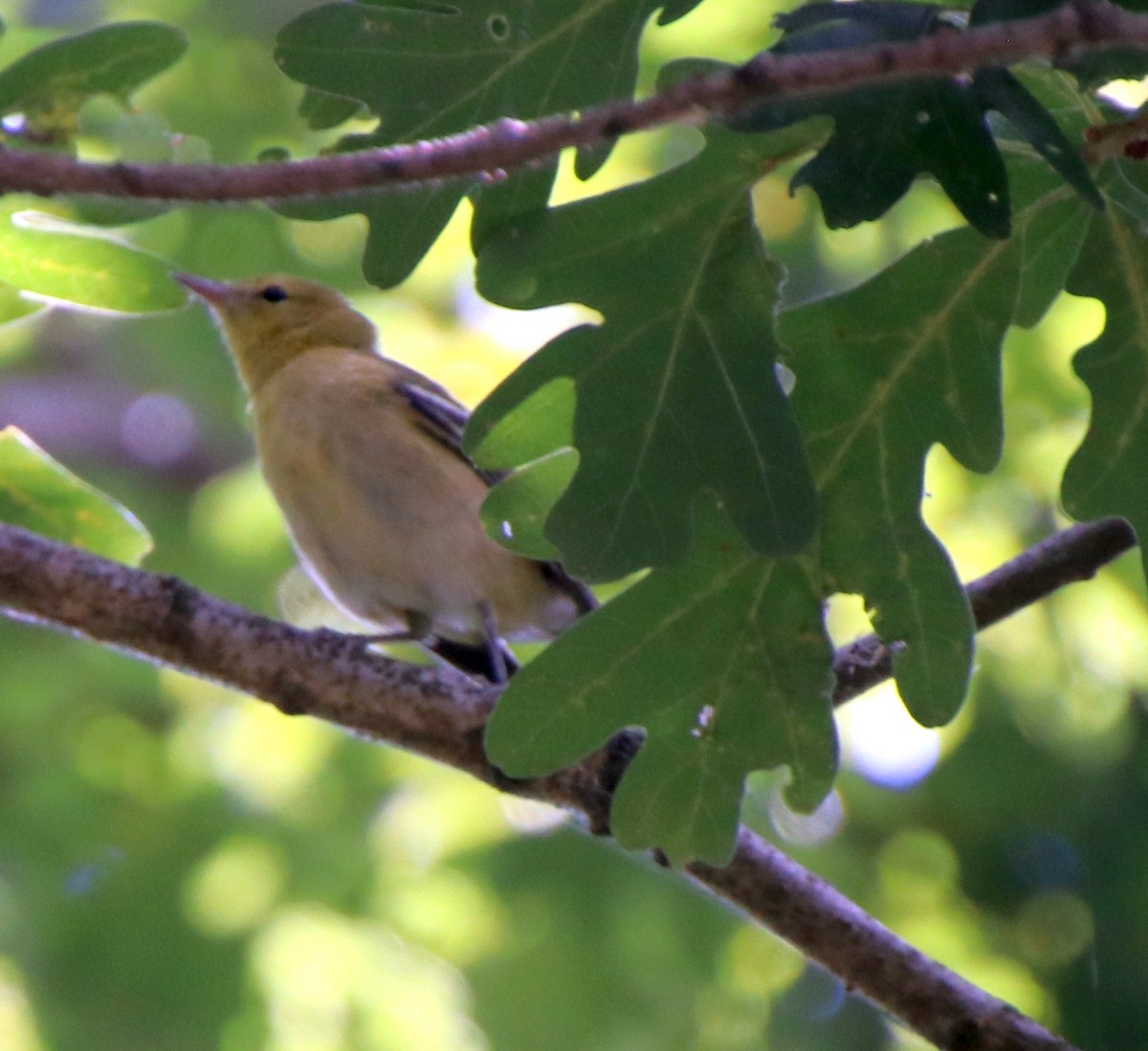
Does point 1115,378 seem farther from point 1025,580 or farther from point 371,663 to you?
point 371,663

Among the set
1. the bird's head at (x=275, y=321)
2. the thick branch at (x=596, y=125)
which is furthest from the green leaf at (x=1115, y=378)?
the bird's head at (x=275, y=321)

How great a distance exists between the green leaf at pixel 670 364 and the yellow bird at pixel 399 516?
2.63 metres

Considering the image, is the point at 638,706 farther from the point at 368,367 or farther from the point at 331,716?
the point at 368,367

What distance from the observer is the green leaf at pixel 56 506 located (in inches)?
173

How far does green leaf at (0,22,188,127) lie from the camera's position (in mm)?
3838

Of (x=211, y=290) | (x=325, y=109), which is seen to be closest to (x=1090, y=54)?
(x=325, y=109)

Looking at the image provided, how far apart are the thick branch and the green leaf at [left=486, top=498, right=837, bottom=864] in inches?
59.9

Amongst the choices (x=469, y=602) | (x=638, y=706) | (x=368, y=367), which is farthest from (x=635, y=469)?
(x=368, y=367)

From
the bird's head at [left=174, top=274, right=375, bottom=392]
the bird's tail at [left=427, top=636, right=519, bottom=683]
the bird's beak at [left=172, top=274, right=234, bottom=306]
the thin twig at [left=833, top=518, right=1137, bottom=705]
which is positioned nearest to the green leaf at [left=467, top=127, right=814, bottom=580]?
the thin twig at [left=833, top=518, right=1137, bottom=705]

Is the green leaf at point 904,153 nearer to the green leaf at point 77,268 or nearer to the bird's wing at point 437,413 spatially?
the green leaf at point 77,268

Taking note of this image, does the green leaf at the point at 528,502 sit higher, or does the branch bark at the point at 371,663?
the green leaf at the point at 528,502

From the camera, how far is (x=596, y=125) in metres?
2.02

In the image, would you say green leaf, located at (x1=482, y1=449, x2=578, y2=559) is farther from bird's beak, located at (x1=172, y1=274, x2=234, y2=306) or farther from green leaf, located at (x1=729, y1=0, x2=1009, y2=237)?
bird's beak, located at (x1=172, y1=274, x2=234, y2=306)

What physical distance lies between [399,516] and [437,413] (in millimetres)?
491
